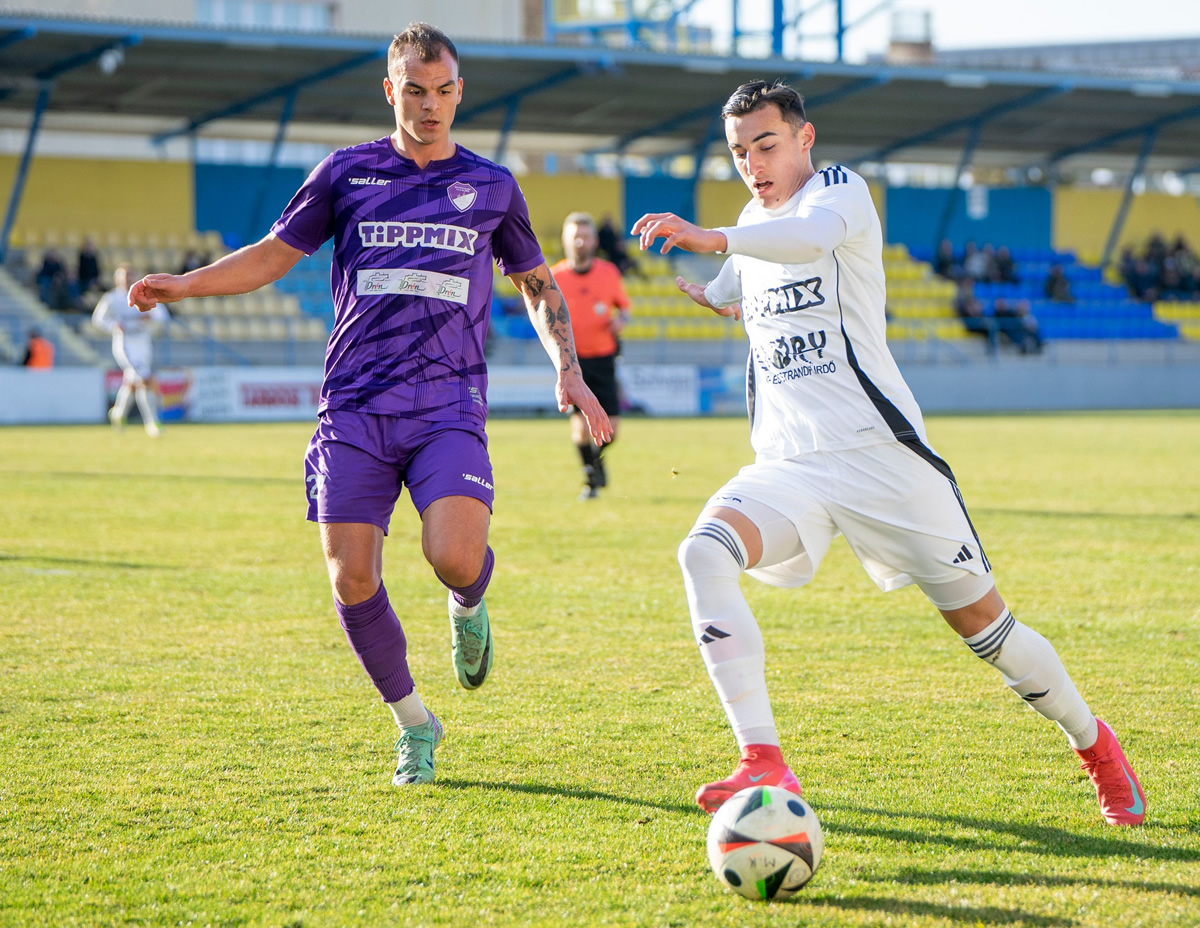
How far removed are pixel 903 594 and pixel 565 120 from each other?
27.9 metres

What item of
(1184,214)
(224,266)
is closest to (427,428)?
(224,266)

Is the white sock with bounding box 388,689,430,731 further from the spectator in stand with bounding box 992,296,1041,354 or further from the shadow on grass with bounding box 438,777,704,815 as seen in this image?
the spectator in stand with bounding box 992,296,1041,354

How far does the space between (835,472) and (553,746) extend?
1.33 metres

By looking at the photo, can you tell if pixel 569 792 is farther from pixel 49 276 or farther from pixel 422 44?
pixel 49 276

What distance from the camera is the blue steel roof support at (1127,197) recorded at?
38031 mm

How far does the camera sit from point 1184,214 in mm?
43156

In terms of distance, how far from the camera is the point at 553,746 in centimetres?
445

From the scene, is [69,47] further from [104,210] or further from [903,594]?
[903,594]

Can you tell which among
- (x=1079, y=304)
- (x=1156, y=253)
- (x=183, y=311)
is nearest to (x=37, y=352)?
(x=183, y=311)

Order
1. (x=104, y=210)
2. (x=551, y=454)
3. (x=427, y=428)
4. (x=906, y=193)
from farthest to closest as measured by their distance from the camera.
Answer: (x=906, y=193) < (x=104, y=210) < (x=551, y=454) < (x=427, y=428)

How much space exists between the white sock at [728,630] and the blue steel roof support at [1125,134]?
123 ft

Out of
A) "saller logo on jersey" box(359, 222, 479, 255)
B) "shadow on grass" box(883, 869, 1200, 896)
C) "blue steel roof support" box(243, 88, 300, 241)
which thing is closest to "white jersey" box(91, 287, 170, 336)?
"blue steel roof support" box(243, 88, 300, 241)

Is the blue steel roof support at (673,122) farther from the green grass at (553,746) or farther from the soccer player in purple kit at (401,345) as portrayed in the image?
the soccer player in purple kit at (401,345)

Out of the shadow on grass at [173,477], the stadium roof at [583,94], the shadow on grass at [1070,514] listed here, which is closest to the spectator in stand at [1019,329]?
the stadium roof at [583,94]
